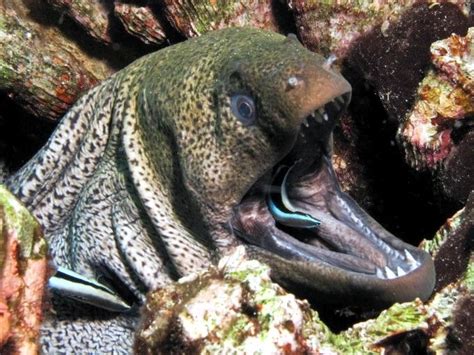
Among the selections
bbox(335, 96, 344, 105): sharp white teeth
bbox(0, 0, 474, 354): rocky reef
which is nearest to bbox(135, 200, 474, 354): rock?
bbox(0, 0, 474, 354): rocky reef

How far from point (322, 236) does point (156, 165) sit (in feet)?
3.31

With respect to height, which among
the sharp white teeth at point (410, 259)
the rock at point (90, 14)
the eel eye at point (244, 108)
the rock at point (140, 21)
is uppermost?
the eel eye at point (244, 108)

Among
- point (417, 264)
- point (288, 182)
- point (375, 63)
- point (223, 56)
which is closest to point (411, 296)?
point (417, 264)

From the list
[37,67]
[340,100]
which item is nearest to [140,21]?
[37,67]

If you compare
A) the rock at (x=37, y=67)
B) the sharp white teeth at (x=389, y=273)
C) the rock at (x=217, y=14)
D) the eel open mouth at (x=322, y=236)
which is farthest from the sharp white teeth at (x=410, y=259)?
the rock at (x=37, y=67)

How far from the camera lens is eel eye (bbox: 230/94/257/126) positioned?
296cm

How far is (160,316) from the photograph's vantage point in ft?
6.91

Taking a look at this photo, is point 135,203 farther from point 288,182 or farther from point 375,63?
point 375,63

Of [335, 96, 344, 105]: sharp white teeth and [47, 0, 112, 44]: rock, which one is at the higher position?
[335, 96, 344, 105]: sharp white teeth

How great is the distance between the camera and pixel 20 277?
2.29 meters

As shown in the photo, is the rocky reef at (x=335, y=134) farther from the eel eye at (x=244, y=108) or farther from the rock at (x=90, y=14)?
the eel eye at (x=244, y=108)

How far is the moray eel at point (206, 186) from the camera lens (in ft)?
9.50

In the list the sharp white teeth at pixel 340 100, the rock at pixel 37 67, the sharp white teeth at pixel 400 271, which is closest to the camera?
the sharp white teeth at pixel 400 271

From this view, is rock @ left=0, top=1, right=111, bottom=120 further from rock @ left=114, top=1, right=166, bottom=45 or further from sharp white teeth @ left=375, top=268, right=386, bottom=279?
sharp white teeth @ left=375, top=268, right=386, bottom=279
